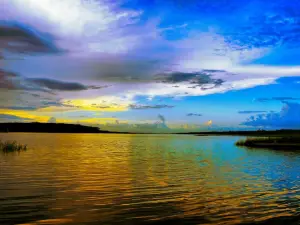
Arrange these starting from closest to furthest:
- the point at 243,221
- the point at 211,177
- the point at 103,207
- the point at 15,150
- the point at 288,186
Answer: the point at 243,221 < the point at 103,207 < the point at 288,186 < the point at 211,177 < the point at 15,150

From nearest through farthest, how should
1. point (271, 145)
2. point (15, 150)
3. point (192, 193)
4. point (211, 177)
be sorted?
point (192, 193), point (211, 177), point (15, 150), point (271, 145)

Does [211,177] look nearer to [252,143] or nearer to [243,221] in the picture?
[243,221]

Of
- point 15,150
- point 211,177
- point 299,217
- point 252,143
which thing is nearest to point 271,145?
point 252,143

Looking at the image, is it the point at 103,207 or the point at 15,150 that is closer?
the point at 103,207

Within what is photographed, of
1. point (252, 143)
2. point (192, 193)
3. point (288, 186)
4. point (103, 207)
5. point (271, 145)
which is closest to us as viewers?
point (103, 207)

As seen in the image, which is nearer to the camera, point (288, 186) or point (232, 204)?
point (232, 204)

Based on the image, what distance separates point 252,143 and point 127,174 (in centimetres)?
6698

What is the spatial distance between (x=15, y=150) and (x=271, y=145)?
65455 mm

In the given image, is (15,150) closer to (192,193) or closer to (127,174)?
(127,174)

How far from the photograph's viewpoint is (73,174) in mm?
32562

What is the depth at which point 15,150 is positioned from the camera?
191 ft

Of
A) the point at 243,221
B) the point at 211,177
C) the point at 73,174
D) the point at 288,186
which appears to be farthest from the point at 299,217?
the point at 73,174

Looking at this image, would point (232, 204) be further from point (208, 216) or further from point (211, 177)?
point (211, 177)

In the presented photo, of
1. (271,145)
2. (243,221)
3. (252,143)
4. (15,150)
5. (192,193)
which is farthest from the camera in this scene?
(252,143)
